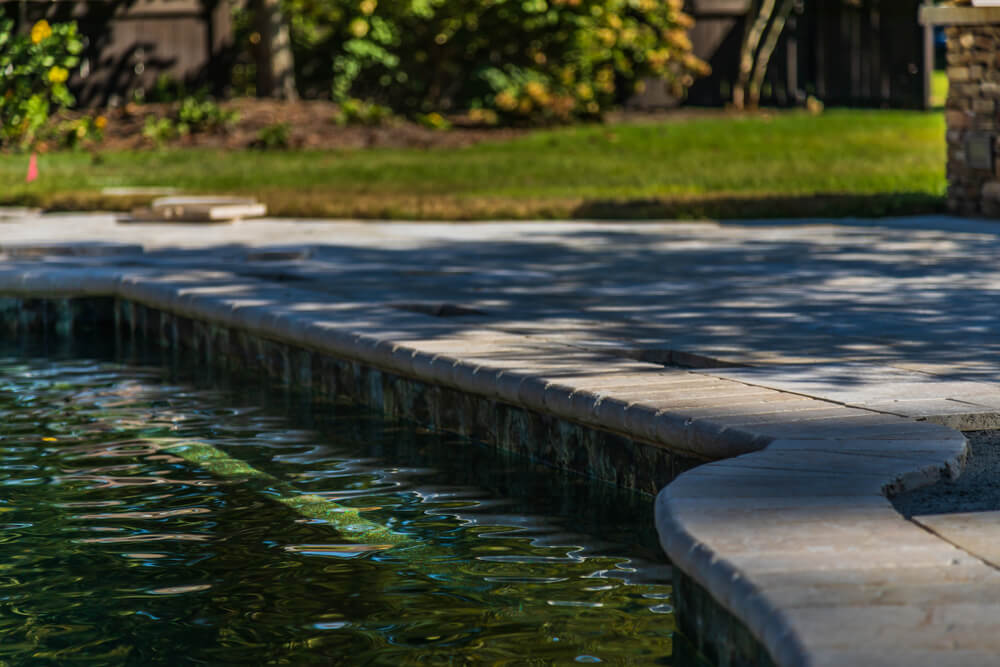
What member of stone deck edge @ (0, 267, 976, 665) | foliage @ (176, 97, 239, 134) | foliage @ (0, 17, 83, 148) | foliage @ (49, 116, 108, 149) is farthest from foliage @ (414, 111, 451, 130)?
stone deck edge @ (0, 267, 976, 665)

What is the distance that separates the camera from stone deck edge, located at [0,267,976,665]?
3.34 meters

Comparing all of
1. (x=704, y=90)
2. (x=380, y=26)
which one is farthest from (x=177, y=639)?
(x=704, y=90)

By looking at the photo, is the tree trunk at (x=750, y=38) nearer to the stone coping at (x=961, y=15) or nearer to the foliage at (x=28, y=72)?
the stone coping at (x=961, y=15)

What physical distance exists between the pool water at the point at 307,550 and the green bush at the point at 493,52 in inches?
638

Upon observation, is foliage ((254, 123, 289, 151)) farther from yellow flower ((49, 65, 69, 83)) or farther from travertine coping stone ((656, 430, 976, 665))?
travertine coping stone ((656, 430, 976, 665))

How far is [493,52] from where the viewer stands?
24219 mm

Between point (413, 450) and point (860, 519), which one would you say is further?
point (413, 450)

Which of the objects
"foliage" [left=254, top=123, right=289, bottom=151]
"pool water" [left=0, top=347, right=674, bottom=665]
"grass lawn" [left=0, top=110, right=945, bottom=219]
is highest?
"foliage" [left=254, top=123, right=289, bottom=151]

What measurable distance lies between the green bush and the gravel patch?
59.4ft

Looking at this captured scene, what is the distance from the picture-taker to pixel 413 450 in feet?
20.7

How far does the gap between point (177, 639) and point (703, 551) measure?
1.49 meters

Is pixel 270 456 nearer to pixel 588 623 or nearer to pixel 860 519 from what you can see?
pixel 588 623

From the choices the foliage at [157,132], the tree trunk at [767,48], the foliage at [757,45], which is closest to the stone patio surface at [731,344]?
the foliage at [157,132]

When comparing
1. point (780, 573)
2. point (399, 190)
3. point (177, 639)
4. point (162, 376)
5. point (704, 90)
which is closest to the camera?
point (780, 573)
